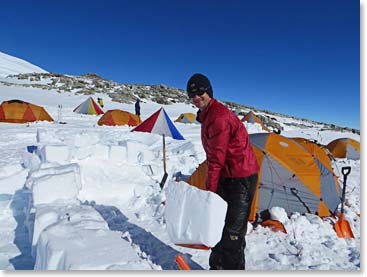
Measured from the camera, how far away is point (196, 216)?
7.85 feet

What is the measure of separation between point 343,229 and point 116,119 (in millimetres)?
12551

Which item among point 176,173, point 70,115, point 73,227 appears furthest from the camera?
point 70,115

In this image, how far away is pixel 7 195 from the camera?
462 centimetres

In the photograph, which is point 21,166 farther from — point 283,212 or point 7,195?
point 283,212

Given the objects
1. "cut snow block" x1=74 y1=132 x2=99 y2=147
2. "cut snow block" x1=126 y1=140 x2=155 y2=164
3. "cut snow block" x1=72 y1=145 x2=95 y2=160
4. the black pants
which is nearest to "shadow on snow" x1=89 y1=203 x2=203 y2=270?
the black pants

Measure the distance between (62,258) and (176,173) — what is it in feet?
14.7

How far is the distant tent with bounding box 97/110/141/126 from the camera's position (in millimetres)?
14852

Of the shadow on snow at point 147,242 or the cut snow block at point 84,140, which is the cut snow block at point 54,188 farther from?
the cut snow block at point 84,140

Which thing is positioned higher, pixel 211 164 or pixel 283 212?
pixel 211 164

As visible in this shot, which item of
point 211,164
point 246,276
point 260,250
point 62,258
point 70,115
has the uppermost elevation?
point 70,115

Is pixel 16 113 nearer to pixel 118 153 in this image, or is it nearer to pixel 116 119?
pixel 116 119

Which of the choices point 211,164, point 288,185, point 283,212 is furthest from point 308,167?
point 211,164

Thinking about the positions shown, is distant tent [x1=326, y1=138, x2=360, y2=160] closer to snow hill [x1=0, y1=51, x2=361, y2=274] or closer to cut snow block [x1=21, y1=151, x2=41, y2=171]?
snow hill [x1=0, y1=51, x2=361, y2=274]

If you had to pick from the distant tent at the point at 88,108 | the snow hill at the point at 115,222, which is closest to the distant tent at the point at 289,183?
the snow hill at the point at 115,222
